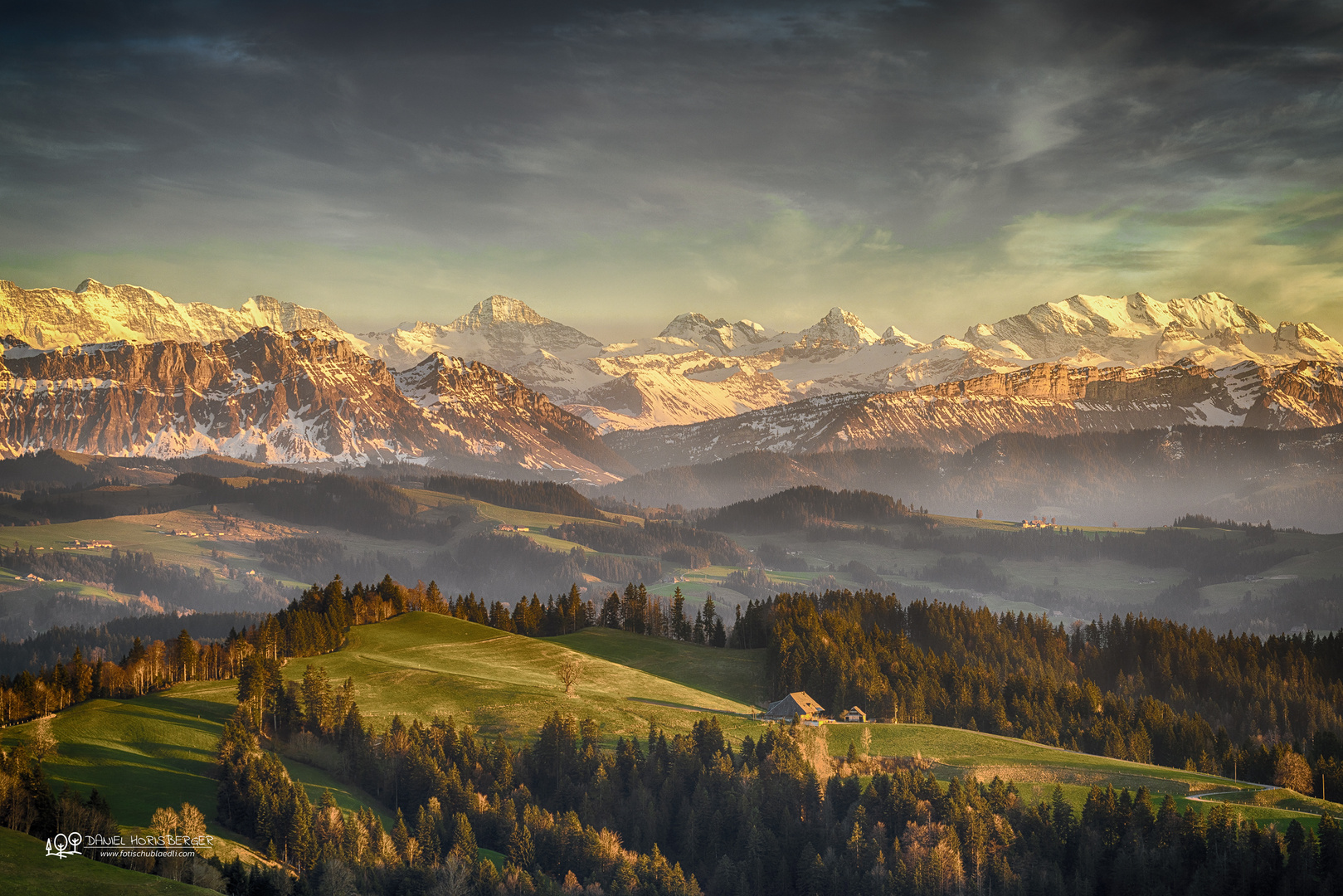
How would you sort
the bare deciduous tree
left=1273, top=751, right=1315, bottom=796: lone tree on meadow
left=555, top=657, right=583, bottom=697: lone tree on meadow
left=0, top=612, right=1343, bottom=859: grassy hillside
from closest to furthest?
the bare deciduous tree < left=0, top=612, right=1343, bottom=859: grassy hillside < left=1273, top=751, right=1315, bottom=796: lone tree on meadow < left=555, top=657, right=583, bottom=697: lone tree on meadow

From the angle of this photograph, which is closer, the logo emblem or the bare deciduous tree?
the logo emblem

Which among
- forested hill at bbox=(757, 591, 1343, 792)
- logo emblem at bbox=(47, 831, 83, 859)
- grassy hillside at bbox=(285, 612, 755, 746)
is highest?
forested hill at bbox=(757, 591, 1343, 792)

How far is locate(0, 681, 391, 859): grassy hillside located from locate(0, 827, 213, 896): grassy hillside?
17338 millimetres

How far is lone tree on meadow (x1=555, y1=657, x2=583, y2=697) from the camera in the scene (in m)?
160

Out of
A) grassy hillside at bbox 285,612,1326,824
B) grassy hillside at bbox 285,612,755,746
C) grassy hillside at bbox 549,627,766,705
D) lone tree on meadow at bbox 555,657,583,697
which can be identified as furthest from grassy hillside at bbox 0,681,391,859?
grassy hillside at bbox 549,627,766,705

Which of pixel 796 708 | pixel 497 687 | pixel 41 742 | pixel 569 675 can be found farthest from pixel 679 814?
pixel 41 742

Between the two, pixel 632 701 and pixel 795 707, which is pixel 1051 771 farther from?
pixel 632 701

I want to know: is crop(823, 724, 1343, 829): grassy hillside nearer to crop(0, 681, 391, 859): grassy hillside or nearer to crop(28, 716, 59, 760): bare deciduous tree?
crop(0, 681, 391, 859): grassy hillside

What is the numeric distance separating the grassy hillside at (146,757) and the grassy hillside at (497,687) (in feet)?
64.9

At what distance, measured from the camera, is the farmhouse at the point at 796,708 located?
153 metres

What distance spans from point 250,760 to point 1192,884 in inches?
3663

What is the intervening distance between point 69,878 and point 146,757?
45926 millimetres

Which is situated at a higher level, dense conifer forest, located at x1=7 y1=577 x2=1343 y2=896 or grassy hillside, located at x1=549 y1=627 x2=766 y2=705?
grassy hillside, located at x1=549 y1=627 x2=766 y2=705

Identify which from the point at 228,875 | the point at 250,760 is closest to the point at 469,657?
the point at 250,760
